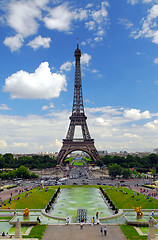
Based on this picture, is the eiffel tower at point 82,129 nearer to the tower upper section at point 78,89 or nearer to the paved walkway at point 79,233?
the tower upper section at point 78,89

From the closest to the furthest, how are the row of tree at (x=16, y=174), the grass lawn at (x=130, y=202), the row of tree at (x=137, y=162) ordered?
the grass lawn at (x=130, y=202) → the row of tree at (x=16, y=174) → the row of tree at (x=137, y=162)

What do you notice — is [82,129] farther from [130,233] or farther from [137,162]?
[130,233]

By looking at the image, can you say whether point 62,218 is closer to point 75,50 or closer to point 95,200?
point 95,200

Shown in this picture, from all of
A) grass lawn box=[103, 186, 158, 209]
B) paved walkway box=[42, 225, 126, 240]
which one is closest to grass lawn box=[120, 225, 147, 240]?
paved walkway box=[42, 225, 126, 240]

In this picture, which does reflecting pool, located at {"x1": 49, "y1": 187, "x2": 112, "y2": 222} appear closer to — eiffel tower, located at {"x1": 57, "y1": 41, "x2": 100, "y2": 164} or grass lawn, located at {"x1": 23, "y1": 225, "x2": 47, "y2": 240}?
grass lawn, located at {"x1": 23, "y1": 225, "x2": 47, "y2": 240}

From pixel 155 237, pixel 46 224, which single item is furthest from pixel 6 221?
pixel 155 237

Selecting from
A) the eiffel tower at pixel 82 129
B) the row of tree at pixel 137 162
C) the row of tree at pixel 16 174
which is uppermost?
the eiffel tower at pixel 82 129

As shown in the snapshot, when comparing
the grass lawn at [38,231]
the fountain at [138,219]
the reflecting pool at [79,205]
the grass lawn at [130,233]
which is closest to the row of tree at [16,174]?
the reflecting pool at [79,205]
